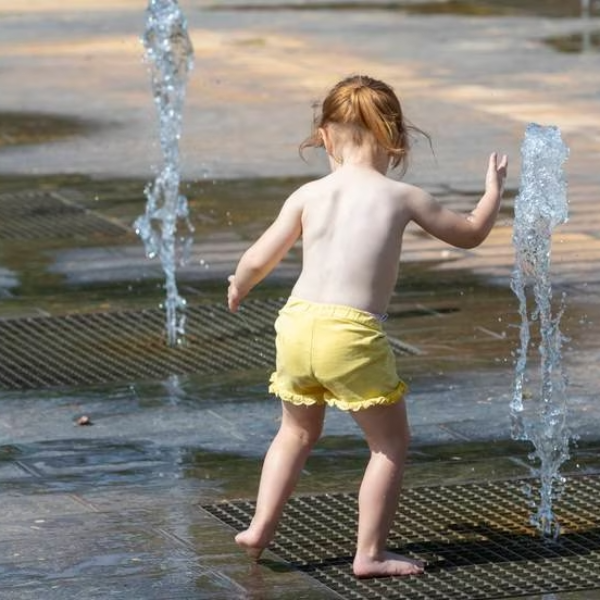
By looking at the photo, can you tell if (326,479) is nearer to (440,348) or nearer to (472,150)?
(440,348)

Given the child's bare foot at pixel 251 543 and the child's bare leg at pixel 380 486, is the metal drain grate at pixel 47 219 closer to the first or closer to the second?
the child's bare foot at pixel 251 543

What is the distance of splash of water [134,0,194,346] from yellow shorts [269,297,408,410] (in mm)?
3204

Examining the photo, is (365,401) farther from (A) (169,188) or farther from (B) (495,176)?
(A) (169,188)

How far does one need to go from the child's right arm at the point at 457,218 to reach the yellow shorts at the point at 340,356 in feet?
1.00

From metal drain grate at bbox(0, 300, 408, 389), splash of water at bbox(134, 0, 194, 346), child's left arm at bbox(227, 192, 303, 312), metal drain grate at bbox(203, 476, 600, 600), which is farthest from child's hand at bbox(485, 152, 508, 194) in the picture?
splash of water at bbox(134, 0, 194, 346)

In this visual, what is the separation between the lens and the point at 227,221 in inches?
462

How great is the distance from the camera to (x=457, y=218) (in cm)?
571

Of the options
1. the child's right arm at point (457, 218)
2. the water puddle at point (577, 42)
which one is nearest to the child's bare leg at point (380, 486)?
the child's right arm at point (457, 218)

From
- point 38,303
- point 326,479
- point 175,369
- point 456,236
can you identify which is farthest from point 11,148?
point 456,236

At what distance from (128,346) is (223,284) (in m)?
1.33

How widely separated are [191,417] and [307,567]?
6.18 ft

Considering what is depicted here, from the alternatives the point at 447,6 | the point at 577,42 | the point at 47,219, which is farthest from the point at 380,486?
the point at 447,6

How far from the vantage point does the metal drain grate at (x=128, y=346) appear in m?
8.29

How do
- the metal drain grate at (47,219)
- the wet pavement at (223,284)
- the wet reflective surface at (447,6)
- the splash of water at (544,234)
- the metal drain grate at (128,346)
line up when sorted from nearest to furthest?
the wet pavement at (223,284), the splash of water at (544,234), the metal drain grate at (128,346), the metal drain grate at (47,219), the wet reflective surface at (447,6)
